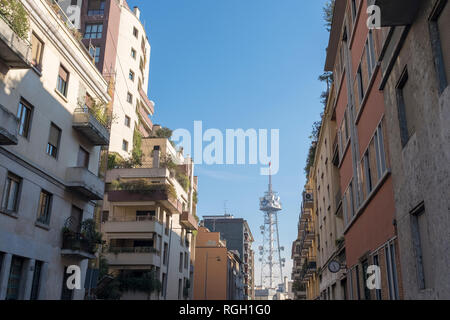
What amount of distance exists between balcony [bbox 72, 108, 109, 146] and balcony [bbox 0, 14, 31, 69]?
15.9 feet

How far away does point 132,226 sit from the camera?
37.9 metres

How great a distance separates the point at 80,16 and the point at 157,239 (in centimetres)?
2750

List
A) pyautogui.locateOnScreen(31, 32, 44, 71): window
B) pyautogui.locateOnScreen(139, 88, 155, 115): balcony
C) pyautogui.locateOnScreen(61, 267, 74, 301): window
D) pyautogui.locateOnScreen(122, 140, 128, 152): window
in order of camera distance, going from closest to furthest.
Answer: pyautogui.locateOnScreen(31, 32, 44, 71): window → pyautogui.locateOnScreen(61, 267, 74, 301): window → pyautogui.locateOnScreen(122, 140, 128, 152): window → pyautogui.locateOnScreen(139, 88, 155, 115): balcony

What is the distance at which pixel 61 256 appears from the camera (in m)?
19.6

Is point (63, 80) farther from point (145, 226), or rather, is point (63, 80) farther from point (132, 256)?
point (132, 256)

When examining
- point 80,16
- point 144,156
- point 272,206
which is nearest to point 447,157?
point 144,156

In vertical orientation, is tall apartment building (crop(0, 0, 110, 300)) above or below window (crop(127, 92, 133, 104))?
below

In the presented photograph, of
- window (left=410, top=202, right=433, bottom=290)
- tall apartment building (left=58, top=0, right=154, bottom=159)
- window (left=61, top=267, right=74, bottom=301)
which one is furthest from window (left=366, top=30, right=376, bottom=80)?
tall apartment building (left=58, top=0, right=154, bottom=159)

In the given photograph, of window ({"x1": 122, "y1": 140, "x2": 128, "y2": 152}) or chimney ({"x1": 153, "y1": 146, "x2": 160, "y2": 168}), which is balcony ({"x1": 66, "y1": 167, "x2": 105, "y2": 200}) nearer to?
chimney ({"x1": 153, "y1": 146, "x2": 160, "y2": 168})

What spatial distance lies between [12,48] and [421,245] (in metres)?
13.6

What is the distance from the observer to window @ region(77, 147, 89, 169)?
72.0 ft

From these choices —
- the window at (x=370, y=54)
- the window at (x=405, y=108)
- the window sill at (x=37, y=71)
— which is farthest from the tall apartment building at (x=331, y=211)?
the window sill at (x=37, y=71)

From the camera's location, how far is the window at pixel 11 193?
15875 millimetres

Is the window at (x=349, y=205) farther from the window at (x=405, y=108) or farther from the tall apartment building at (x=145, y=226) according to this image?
the tall apartment building at (x=145, y=226)
